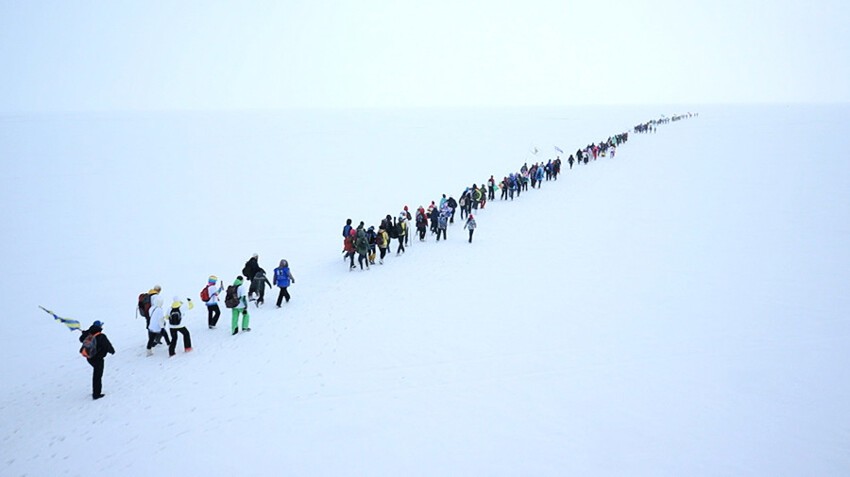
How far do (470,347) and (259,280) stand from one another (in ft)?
18.1

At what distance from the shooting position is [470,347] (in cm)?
862

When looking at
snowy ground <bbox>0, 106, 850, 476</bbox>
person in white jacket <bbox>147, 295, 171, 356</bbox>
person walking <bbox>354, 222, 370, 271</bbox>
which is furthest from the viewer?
person walking <bbox>354, 222, 370, 271</bbox>

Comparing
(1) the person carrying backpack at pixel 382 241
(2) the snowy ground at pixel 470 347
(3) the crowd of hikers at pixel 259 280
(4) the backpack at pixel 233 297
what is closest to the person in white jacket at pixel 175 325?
(3) the crowd of hikers at pixel 259 280

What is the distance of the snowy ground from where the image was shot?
6.13 m

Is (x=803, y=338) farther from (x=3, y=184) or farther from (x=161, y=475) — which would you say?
(x=3, y=184)

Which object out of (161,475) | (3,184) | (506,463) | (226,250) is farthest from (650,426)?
(3,184)

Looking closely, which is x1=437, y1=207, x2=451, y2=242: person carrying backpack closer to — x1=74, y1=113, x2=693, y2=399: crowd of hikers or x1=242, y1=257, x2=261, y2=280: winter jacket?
x1=74, y1=113, x2=693, y2=399: crowd of hikers

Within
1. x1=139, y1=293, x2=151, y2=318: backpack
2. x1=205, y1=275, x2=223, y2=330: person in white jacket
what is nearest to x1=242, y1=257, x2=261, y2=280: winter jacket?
x1=205, y1=275, x2=223, y2=330: person in white jacket

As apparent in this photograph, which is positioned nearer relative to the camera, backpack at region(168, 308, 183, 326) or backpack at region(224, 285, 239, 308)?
backpack at region(168, 308, 183, 326)

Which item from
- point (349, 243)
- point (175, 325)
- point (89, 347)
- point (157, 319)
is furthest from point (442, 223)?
point (89, 347)

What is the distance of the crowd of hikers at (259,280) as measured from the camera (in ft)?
27.9

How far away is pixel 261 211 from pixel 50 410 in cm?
1606

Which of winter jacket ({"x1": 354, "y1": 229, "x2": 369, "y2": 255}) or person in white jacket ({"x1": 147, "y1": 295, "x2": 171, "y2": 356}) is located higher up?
winter jacket ({"x1": 354, "y1": 229, "x2": 369, "y2": 255})

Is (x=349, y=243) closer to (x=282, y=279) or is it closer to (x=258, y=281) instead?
(x=282, y=279)
